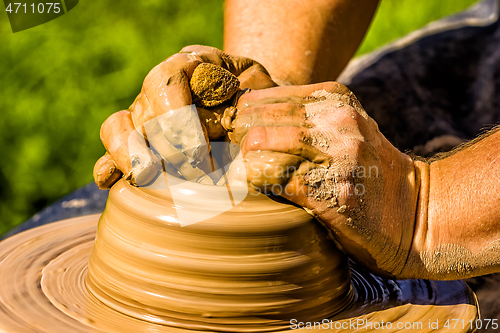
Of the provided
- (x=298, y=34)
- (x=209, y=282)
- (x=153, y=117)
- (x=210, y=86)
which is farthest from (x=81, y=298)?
(x=298, y=34)

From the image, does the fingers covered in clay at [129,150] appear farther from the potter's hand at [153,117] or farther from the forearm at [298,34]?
the forearm at [298,34]

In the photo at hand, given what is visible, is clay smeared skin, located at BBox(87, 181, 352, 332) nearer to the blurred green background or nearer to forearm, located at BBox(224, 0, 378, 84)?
forearm, located at BBox(224, 0, 378, 84)

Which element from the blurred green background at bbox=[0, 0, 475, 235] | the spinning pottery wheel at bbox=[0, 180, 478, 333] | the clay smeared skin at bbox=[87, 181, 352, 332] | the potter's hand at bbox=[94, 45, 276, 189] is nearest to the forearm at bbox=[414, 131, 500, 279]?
the spinning pottery wheel at bbox=[0, 180, 478, 333]

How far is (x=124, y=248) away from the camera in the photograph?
0.89m

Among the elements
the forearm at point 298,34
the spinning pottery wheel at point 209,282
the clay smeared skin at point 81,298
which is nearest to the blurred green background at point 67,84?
the forearm at point 298,34

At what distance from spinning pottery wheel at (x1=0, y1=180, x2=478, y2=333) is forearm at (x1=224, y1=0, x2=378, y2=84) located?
868 millimetres

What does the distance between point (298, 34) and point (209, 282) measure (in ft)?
4.00

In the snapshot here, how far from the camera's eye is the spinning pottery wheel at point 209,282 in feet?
2.73

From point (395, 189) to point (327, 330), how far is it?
1.14 feet

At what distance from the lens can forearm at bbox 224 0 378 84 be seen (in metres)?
1.67

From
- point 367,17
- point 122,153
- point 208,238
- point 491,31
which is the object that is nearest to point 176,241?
point 208,238

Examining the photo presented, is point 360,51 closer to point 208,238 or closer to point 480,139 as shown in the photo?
point 480,139

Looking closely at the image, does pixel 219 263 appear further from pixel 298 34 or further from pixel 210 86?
pixel 298 34

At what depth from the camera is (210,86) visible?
94cm
